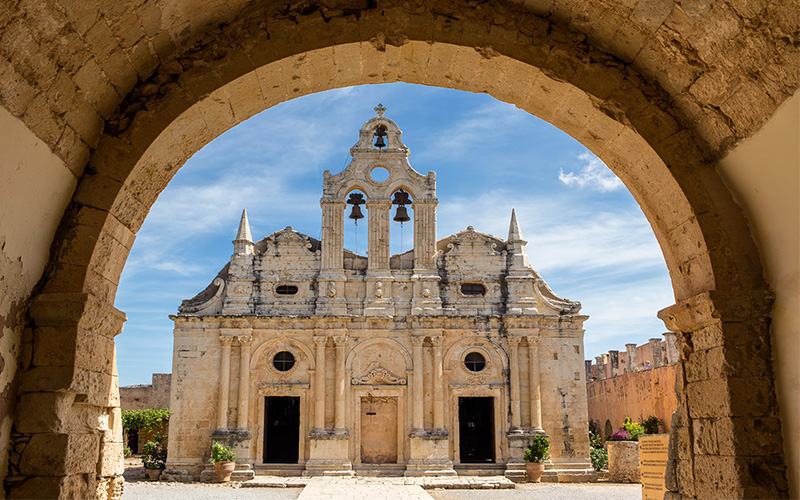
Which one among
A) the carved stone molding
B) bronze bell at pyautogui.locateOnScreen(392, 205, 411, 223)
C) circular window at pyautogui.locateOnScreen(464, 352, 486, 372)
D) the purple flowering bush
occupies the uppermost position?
bronze bell at pyautogui.locateOnScreen(392, 205, 411, 223)

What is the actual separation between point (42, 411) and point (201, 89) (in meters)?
2.48

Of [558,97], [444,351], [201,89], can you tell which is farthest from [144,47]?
[444,351]

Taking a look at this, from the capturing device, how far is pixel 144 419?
28.6 m

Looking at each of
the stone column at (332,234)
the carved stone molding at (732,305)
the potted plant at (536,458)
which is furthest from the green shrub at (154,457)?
the carved stone molding at (732,305)

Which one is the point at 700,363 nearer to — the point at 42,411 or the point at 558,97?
the point at 558,97

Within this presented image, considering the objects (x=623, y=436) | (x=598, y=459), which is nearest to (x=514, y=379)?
(x=623, y=436)

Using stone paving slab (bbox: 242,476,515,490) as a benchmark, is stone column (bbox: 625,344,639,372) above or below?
above

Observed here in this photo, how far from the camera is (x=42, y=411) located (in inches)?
177

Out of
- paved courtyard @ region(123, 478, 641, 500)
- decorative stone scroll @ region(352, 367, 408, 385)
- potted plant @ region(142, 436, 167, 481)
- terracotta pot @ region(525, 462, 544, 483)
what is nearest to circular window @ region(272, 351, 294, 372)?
decorative stone scroll @ region(352, 367, 408, 385)

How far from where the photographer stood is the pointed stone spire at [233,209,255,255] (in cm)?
2422

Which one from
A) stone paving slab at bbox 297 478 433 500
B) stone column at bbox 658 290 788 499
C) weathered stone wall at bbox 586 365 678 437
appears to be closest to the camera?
stone column at bbox 658 290 788 499

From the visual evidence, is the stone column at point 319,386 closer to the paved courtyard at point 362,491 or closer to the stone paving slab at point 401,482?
the stone paving slab at point 401,482

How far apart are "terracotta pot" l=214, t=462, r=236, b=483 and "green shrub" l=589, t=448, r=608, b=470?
11650mm

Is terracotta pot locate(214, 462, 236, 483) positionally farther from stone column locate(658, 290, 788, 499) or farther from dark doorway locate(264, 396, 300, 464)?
stone column locate(658, 290, 788, 499)
